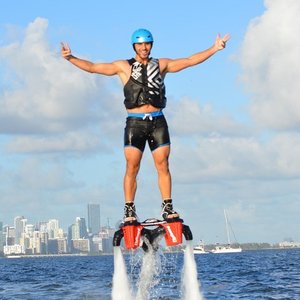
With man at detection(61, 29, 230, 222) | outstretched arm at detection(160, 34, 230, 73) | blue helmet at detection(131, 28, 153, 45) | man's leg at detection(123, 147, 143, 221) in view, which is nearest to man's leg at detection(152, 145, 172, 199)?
man at detection(61, 29, 230, 222)

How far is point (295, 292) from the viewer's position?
115 feet

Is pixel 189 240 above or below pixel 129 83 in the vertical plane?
below

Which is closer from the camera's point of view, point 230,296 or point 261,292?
point 230,296

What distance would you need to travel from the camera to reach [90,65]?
15727 millimetres

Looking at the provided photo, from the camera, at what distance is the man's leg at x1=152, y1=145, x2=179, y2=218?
16016 millimetres

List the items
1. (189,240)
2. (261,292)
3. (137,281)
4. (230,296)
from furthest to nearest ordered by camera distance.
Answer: (261,292)
(230,296)
(137,281)
(189,240)

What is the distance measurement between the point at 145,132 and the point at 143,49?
5.53 feet

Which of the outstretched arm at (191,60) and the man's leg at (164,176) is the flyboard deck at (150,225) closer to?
the man's leg at (164,176)

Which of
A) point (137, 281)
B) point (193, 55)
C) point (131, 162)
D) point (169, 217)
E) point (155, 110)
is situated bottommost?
point (137, 281)

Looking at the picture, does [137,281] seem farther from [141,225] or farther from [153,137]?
[153,137]

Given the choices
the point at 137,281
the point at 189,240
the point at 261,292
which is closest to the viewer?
the point at 189,240

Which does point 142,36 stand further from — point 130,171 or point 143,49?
point 130,171

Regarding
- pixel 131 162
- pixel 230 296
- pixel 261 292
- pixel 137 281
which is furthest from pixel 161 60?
pixel 261 292

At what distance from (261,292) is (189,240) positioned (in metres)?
21.3
